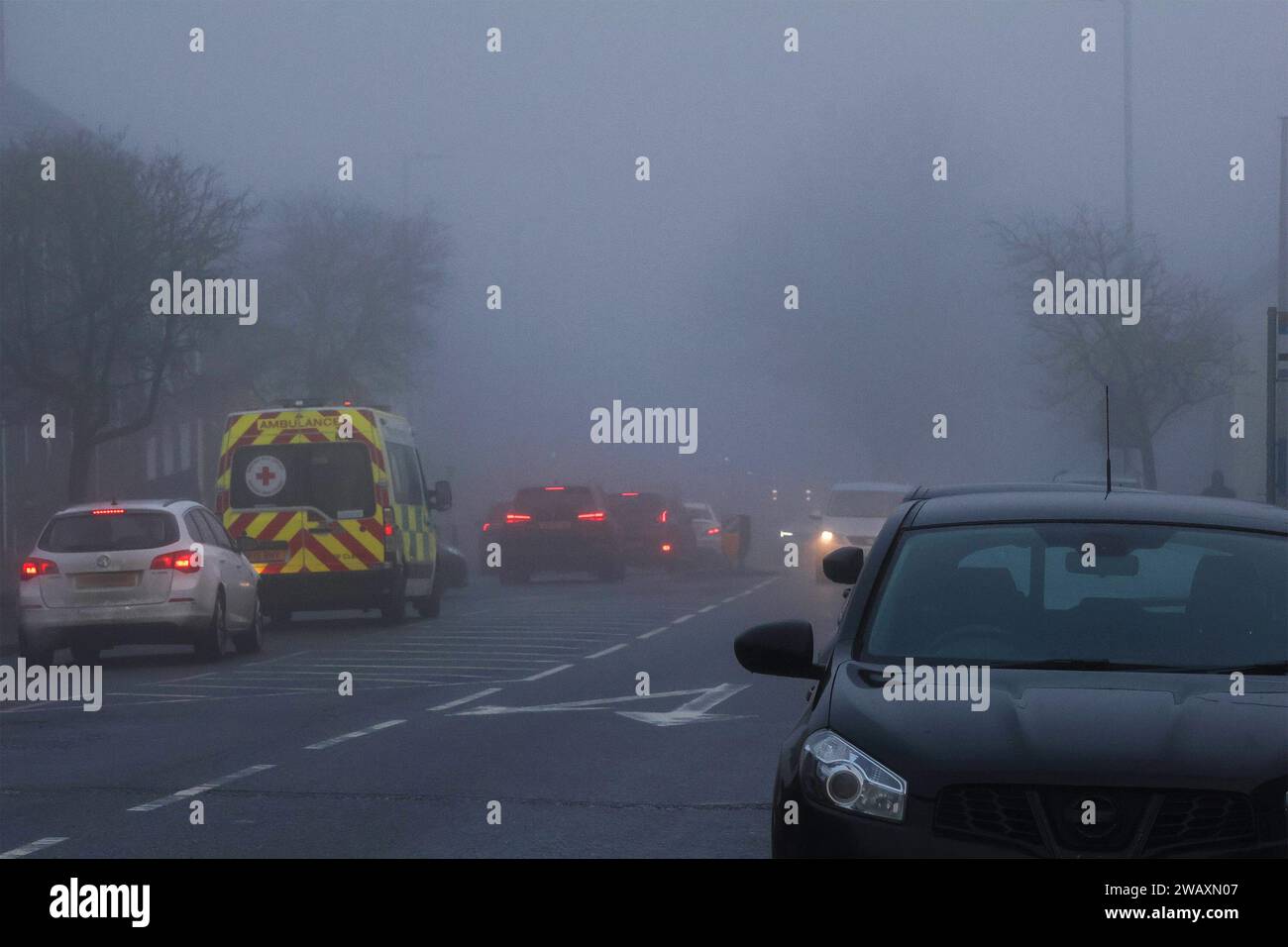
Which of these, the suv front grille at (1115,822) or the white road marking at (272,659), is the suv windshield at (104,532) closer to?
the white road marking at (272,659)

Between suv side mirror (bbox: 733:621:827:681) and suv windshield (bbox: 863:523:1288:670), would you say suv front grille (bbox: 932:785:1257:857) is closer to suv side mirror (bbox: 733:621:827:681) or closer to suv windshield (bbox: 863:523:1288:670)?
suv windshield (bbox: 863:523:1288:670)

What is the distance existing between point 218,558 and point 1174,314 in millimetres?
34430

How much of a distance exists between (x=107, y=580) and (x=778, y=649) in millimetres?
13564

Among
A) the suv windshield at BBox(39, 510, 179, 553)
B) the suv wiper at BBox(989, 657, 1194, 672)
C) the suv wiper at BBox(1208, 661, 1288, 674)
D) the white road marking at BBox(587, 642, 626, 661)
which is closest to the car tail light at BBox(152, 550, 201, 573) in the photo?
the suv windshield at BBox(39, 510, 179, 553)

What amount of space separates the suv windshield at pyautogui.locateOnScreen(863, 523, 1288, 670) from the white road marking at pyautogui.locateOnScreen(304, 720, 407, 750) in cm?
647

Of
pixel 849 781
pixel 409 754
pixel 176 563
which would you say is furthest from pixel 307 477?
pixel 849 781

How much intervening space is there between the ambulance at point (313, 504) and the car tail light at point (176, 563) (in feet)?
16.8

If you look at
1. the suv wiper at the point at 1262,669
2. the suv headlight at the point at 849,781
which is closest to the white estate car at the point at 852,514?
the suv wiper at the point at 1262,669

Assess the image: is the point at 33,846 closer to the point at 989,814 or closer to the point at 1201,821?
the point at 989,814

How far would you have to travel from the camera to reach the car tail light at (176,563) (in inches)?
715

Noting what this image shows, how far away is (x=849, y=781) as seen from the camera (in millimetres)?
4789

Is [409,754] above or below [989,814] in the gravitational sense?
below
